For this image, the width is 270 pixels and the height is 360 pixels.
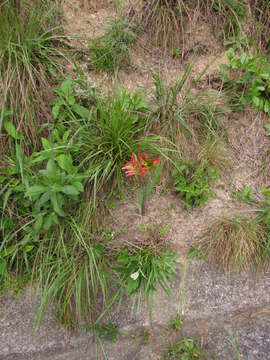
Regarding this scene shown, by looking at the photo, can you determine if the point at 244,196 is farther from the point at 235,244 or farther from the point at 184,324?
the point at 184,324

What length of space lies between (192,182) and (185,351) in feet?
3.85

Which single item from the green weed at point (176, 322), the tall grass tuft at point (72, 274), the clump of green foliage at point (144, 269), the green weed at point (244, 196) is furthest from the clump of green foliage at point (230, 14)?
the green weed at point (176, 322)

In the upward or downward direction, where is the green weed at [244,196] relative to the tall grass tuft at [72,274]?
upward

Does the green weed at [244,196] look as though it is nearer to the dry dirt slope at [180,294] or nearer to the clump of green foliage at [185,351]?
the dry dirt slope at [180,294]

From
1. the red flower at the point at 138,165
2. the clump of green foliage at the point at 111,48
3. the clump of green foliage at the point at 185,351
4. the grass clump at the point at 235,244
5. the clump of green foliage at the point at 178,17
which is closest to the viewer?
the red flower at the point at 138,165

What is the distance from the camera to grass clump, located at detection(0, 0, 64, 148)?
2225 mm

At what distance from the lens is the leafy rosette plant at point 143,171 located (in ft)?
6.83

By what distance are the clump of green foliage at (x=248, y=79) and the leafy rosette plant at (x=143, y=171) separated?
97cm

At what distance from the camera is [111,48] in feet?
A: 8.26

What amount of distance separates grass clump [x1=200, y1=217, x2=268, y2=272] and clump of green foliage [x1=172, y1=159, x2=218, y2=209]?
0.22 m

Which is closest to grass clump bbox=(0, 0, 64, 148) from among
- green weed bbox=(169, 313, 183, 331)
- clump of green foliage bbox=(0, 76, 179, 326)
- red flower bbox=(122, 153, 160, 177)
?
clump of green foliage bbox=(0, 76, 179, 326)

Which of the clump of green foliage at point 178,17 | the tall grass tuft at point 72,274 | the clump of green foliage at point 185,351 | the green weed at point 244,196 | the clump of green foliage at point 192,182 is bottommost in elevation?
the clump of green foliage at point 185,351

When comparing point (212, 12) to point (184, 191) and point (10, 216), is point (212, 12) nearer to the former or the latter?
point (184, 191)

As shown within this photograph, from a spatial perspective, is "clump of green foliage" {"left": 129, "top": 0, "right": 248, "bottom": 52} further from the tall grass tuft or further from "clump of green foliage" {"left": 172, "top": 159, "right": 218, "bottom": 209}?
the tall grass tuft
